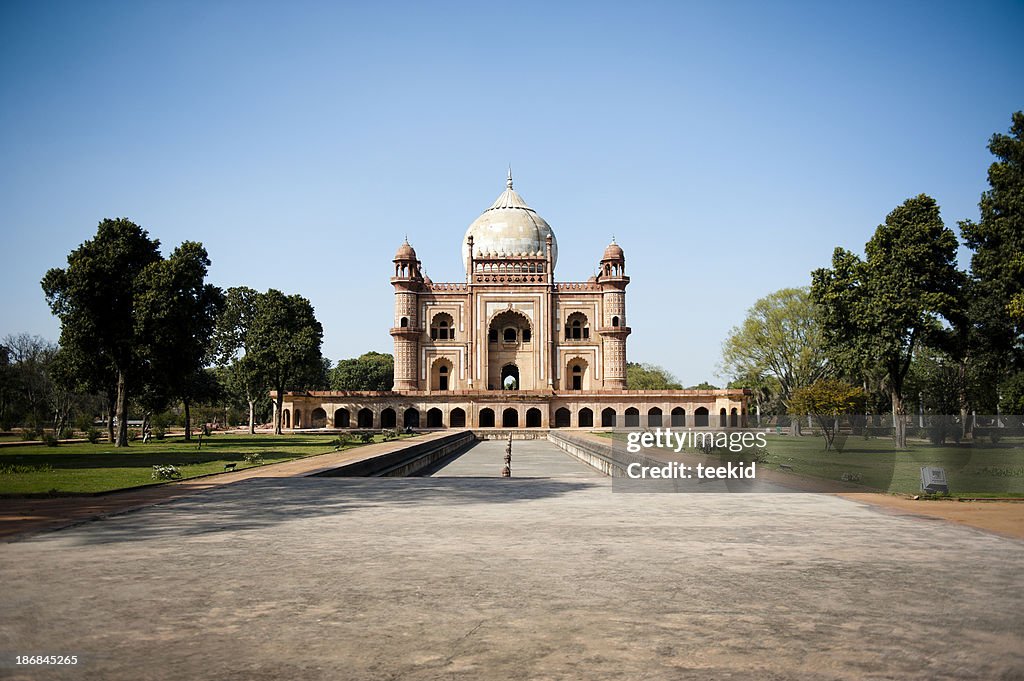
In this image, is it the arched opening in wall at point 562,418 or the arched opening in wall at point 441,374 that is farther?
the arched opening in wall at point 441,374

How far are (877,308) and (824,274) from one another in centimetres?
286

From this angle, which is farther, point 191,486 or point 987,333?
point 987,333

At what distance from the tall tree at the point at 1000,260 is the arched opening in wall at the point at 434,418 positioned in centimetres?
3265

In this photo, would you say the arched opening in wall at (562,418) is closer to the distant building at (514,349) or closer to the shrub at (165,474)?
the distant building at (514,349)

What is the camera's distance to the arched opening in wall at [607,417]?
176 ft

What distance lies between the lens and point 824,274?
106 feet

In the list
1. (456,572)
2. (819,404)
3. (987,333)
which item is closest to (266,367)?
(819,404)

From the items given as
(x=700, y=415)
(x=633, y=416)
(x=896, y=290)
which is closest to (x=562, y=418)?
(x=633, y=416)

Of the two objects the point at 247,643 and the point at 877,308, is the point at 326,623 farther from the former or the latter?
the point at 877,308

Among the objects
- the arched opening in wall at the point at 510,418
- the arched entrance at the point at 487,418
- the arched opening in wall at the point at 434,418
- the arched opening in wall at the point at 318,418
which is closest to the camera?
the arched opening in wall at the point at 510,418

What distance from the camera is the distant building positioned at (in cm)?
5319

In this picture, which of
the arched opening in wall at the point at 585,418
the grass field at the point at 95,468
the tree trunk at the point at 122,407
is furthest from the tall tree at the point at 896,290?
the tree trunk at the point at 122,407

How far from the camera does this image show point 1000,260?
1094 inches

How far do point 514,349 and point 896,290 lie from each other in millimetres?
33005
